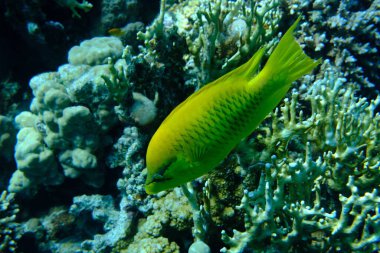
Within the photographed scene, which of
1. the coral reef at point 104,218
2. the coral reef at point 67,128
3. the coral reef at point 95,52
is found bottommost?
the coral reef at point 104,218

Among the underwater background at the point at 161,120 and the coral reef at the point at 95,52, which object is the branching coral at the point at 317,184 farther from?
the coral reef at the point at 95,52

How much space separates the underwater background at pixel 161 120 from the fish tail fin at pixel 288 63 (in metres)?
0.98

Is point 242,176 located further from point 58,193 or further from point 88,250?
point 58,193

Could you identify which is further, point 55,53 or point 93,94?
point 55,53

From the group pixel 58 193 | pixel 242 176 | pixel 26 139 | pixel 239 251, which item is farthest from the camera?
pixel 58 193

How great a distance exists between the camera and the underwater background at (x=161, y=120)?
8.57ft

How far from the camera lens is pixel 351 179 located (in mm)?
2527

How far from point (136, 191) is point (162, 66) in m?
1.50

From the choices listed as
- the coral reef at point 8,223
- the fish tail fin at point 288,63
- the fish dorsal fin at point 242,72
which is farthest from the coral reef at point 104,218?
the fish tail fin at point 288,63

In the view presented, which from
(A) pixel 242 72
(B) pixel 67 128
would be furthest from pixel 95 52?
(A) pixel 242 72

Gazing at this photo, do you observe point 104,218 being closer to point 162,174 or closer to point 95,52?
point 95,52

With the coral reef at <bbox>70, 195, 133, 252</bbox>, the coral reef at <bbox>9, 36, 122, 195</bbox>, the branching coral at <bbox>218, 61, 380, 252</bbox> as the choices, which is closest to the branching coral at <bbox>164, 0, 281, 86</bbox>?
the branching coral at <bbox>218, 61, 380, 252</bbox>

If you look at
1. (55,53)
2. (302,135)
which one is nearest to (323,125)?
(302,135)

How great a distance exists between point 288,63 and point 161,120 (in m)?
2.06
